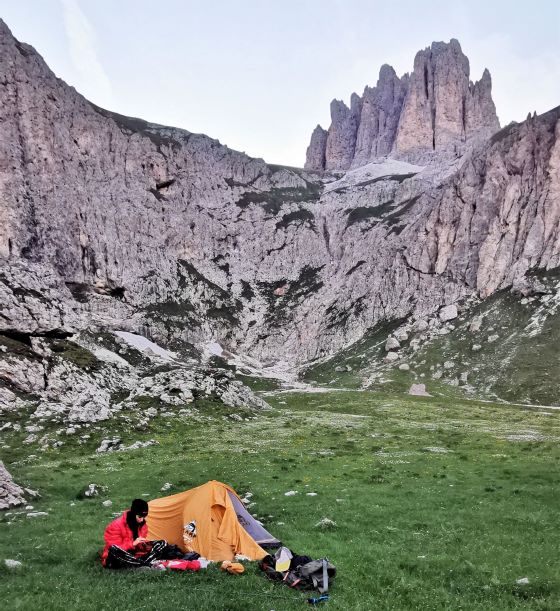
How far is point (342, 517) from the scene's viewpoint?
66.3 feet

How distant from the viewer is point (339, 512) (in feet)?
68.7

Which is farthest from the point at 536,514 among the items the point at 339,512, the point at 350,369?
the point at 350,369

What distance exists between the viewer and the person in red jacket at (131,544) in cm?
1451

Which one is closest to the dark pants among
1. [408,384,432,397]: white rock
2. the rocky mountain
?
the rocky mountain

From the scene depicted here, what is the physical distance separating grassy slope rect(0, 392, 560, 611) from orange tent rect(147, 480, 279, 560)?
181 cm

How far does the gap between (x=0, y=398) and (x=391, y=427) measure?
4549 cm

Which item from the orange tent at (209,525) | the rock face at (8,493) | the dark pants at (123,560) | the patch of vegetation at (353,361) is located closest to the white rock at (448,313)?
the patch of vegetation at (353,361)

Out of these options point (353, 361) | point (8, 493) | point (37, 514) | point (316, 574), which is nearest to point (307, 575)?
point (316, 574)

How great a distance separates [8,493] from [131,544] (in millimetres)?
12065

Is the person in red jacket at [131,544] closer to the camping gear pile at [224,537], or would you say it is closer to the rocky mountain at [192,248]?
the camping gear pile at [224,537]

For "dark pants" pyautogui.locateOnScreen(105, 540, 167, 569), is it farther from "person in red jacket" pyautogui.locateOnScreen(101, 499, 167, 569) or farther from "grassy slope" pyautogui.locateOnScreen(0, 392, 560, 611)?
"grassy slope" pyautogui.locateOnScreen(0, 392, 560, 611)

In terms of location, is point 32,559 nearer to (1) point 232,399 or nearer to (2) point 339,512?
(2) point 339,512

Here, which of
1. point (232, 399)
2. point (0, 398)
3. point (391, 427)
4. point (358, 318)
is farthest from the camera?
point (358, 318)

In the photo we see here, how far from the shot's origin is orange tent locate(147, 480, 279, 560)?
631 inches
